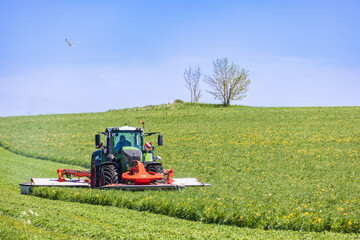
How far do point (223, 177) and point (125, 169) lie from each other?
7.18 meters

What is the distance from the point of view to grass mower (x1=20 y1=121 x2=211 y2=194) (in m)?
16.4

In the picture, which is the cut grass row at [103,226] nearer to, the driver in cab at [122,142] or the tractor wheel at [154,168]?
the tractor wheel at [154,168]

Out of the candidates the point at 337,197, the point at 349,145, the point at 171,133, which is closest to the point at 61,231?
the point at 337,197

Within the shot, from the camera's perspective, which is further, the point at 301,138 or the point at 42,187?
the point at 301,138

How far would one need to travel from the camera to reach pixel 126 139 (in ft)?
61.1

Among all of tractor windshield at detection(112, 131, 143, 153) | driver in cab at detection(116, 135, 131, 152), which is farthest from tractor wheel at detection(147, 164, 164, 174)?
driver in cab at detection(116, 135, 131, 152)

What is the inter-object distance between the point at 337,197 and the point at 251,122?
108 ft

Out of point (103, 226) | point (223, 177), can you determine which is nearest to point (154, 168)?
point (223, 177)

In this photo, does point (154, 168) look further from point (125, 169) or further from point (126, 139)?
point (126, 139)

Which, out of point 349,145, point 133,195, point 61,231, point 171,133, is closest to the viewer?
point 61,231

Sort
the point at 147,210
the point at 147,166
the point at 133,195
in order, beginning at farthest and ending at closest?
the point at 147,166
the point at 133,195
the point at 147,210

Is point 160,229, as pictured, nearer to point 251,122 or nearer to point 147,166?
point 147,166

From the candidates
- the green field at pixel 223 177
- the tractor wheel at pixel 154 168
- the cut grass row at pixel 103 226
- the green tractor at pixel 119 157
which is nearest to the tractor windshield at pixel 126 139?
the green tractor at pixel 119 157

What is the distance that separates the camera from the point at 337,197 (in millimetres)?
17062
